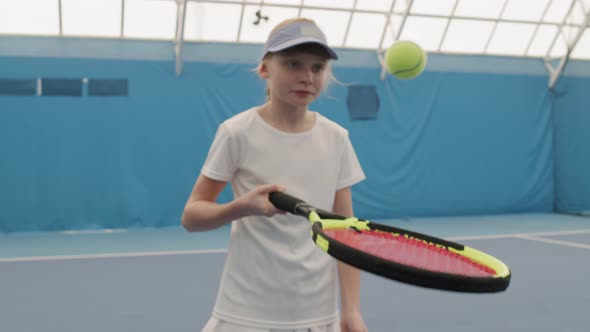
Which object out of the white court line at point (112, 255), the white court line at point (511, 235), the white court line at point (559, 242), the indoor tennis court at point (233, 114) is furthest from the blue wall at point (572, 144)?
the white court line at point (112, 255)

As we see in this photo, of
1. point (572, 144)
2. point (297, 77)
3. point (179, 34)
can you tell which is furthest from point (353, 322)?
point (572, 144)

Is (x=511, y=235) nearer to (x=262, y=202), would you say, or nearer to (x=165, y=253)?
(x=165, y=253)

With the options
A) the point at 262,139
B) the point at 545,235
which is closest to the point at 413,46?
the point at 545,235

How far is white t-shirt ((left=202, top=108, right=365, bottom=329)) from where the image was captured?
4.88 feet

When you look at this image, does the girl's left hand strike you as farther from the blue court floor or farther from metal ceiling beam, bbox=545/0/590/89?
metal ceiling beam, bbox=545/0/590/89

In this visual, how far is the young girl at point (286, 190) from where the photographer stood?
1.47 meters

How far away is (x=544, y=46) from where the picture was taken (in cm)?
1152

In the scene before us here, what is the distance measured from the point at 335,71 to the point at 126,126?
3.33 meters

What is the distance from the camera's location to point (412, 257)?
1.36 m

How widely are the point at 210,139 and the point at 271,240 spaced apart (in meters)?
7.74

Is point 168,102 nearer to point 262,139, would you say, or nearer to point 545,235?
point 545,235

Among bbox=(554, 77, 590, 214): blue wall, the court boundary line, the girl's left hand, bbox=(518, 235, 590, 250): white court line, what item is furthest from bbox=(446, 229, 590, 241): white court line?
the girl's left hand

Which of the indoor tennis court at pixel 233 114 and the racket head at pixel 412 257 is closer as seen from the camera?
the racket head at pixel 412 257

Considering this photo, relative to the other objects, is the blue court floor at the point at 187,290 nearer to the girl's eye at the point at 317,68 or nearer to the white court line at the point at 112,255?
the white court line at the point at 112,255
